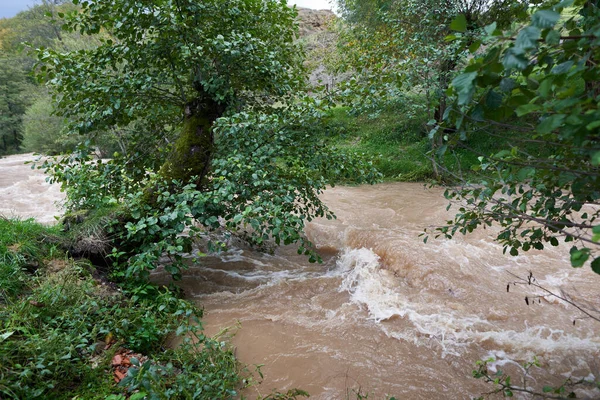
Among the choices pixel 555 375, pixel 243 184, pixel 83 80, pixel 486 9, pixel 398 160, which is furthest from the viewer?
pixel 398 160

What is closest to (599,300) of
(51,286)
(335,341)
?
(335,341)

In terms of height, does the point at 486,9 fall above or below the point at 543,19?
above

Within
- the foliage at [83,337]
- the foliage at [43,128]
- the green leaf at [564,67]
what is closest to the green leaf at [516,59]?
the green leaf at [564,67]

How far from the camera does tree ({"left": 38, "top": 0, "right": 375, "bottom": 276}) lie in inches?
150

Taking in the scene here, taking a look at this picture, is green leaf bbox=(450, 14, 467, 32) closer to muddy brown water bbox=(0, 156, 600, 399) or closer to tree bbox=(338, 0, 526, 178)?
muddy brown water bbox=(0, 156, 600, 399)

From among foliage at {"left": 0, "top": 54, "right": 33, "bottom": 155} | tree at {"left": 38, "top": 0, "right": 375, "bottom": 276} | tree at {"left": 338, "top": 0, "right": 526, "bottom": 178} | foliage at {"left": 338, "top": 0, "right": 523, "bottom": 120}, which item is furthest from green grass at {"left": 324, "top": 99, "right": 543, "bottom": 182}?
foliage at {"left": 0, "top": 54, "right": 33, "bottom": 155}

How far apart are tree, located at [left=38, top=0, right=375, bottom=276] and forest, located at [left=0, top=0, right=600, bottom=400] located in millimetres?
27

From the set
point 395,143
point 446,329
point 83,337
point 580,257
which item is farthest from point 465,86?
point 395,143

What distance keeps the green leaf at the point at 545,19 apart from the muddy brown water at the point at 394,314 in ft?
9.09

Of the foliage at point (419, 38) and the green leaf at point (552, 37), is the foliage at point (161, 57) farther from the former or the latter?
the green leaf at point (552, 37)

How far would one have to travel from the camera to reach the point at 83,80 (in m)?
4.40

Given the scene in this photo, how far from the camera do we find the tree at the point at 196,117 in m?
3.82

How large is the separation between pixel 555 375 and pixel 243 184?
350 cm

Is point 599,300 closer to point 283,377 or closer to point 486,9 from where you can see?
point 283,377
